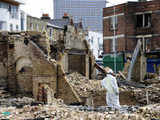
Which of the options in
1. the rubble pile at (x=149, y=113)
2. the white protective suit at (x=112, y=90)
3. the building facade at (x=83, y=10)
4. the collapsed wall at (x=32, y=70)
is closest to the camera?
the rubble pile at (x=149, y=113)

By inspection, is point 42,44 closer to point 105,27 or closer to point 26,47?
point 26,47

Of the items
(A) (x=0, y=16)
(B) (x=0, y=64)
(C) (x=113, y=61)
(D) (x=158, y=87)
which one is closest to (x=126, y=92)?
(D) (x=158, y=87)

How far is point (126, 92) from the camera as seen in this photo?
864 inches

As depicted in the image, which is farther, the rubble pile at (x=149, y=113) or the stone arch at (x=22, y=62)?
the stone arch at (x=22, y=62)

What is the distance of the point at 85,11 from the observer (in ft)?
224

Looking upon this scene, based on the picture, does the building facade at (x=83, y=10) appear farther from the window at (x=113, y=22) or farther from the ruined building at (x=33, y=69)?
the ruined building at (x=33, y=69)

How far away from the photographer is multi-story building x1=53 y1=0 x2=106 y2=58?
59938mm

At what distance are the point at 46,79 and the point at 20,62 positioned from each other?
222 cm

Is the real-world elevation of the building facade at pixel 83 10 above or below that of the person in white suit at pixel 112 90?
above

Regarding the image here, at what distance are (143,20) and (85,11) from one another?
114ft

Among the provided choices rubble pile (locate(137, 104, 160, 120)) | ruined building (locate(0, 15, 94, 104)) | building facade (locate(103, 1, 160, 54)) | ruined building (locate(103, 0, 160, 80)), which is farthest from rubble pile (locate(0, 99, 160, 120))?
building facade (locate(103, 1, 160, 54))

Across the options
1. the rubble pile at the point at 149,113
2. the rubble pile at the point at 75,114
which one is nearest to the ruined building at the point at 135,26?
the rubble pile at the point at 149,113

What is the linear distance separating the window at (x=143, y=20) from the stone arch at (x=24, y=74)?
20926 mm

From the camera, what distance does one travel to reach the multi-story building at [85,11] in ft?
197
